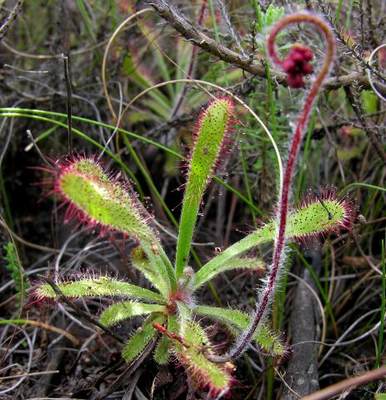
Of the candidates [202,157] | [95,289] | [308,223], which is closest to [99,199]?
[95,289]

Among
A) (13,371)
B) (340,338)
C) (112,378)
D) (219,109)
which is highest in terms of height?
(219,109)

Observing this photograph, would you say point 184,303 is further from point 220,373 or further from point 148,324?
point 220,373

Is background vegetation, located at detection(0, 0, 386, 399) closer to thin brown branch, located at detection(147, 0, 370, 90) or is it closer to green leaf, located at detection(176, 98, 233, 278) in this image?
thin brown branch, located at detection(147, 0, 370, 90)

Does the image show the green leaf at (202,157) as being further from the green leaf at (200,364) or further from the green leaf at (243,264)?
the green leaf at (200,364)

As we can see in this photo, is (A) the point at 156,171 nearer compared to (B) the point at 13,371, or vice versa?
(B) the point at 13,371

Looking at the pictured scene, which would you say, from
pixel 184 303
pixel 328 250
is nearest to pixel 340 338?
pixel 328 250

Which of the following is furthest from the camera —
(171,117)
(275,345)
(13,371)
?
(171,117)
